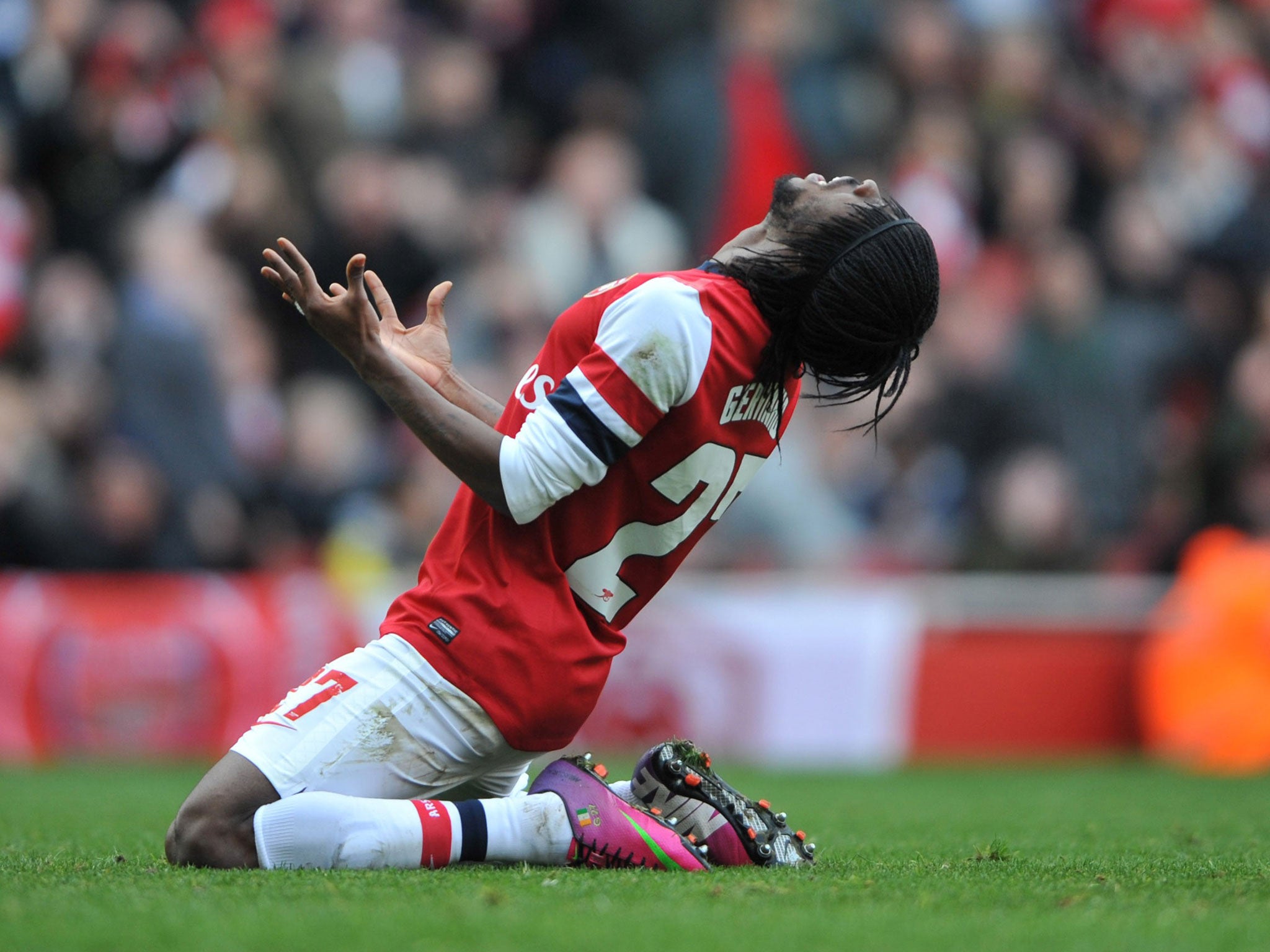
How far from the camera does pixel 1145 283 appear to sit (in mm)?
11711

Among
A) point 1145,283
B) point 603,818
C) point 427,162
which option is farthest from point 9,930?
point 1145,283

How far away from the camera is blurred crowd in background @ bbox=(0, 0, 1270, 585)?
9.62 m

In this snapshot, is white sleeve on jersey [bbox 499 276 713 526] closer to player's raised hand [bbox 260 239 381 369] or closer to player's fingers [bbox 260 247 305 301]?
player's raised hand [bbox 260 239 381 369]

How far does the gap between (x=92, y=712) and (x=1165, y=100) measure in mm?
9477

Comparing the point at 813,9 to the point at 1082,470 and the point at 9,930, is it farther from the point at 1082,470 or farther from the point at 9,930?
the point at 9,930

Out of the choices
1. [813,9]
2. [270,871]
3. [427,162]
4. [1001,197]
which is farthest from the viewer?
[813,9]

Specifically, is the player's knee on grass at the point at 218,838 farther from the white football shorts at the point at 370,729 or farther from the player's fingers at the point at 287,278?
A: the player's fingers at the point at 287,278

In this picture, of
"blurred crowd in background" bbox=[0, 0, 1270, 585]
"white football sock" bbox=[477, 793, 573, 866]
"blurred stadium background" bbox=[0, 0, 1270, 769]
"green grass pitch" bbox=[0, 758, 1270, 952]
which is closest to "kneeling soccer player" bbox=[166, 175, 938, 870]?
"white football sock" bbox=[477, 793, 573, 866]

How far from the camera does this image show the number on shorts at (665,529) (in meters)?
3.90

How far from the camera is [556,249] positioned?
11023 mm

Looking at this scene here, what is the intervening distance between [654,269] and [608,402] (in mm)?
7027

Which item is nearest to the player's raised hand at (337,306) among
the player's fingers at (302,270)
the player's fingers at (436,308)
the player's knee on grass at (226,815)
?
the player's fingers at (302,270)

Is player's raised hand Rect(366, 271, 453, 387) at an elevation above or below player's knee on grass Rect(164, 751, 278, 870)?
above

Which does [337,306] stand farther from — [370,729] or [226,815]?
[226,815]
